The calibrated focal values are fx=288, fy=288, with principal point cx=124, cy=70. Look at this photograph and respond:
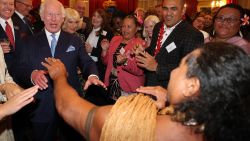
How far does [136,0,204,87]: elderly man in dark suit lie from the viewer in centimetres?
306

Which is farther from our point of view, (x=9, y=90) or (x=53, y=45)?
(x=53, y=45)

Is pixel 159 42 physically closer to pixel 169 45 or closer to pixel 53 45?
pixel 169 45

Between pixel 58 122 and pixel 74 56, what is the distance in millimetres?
800

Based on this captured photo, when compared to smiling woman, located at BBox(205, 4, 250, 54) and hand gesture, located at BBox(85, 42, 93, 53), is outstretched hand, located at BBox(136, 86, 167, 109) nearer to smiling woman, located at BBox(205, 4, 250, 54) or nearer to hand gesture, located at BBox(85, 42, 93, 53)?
smiling woman, located at BBox(205, 4, 250, 54)

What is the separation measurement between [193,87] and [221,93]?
0.43 feet

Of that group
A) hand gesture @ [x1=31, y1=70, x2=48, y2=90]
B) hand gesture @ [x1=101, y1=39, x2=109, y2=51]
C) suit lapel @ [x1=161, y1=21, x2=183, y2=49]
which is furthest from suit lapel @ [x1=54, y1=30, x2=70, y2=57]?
hand gesture @ [x1=101, y1=39, x2=109, y2=51]

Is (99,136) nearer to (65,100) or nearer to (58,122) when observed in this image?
(65,100)

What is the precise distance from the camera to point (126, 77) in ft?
13.5

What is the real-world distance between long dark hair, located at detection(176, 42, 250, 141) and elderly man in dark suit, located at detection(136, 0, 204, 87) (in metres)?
1.67

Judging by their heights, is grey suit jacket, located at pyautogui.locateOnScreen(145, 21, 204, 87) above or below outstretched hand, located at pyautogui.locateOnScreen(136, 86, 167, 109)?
above

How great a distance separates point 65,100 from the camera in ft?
5.83

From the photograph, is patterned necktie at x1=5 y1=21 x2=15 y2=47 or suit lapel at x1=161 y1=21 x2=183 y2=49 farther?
patterned necktie at x1=5 y1=21 x2=15 y2=47

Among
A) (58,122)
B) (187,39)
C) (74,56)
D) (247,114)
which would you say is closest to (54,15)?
(74,56)

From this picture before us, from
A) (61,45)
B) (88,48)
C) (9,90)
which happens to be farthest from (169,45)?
(88,48)
